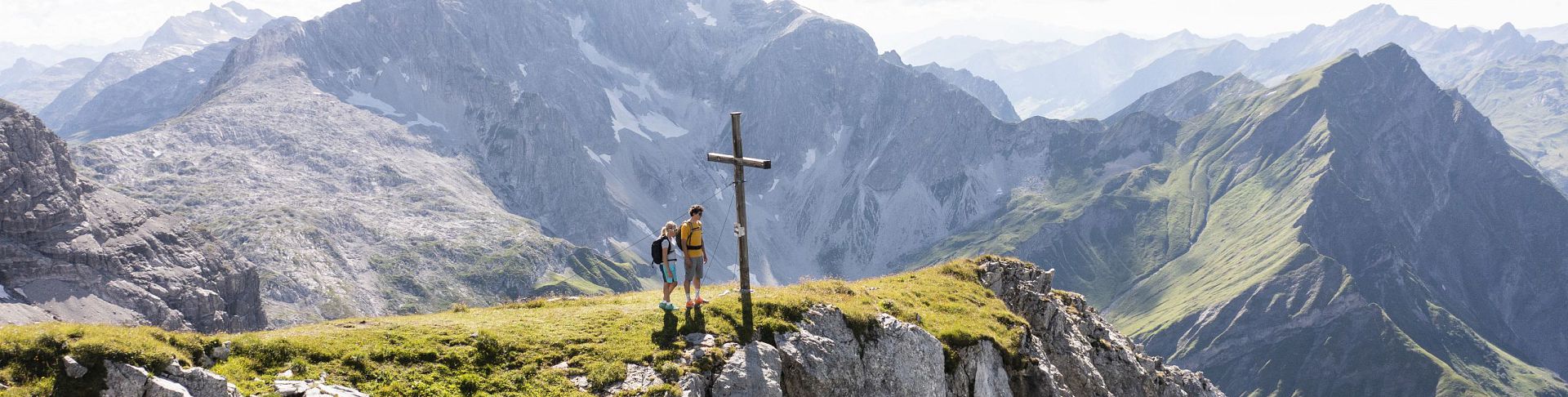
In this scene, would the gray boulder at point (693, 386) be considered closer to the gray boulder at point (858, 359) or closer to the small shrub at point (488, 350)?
the gray boulder at point (858, 359)

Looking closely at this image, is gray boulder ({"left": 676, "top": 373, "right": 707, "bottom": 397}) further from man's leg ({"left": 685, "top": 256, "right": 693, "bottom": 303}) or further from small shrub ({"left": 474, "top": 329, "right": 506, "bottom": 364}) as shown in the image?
small shrub ({"left": 474, "top": 329, "right": 506, "bottom": 364})

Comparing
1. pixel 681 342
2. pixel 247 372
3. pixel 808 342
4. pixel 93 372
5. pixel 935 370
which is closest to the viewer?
pixel 93 372

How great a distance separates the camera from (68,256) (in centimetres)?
17550

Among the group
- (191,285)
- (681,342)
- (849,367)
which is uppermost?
(681,342)

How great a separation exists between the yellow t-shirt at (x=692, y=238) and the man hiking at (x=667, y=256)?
39 cm

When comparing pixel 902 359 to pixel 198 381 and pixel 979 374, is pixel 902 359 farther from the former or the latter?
pixel 198 381

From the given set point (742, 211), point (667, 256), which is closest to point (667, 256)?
point (667, 256)

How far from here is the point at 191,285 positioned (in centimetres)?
19938

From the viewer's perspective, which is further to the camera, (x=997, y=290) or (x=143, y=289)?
(x=143, y=289)

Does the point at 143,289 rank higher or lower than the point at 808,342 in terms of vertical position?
lower

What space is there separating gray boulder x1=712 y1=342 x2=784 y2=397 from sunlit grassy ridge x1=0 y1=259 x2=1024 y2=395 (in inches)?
27.8

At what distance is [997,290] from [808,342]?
59.6ft

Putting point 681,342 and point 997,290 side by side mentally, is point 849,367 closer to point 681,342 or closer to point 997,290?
point 681,342

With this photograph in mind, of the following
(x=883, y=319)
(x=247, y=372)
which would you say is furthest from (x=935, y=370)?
(x=247, y=372)
